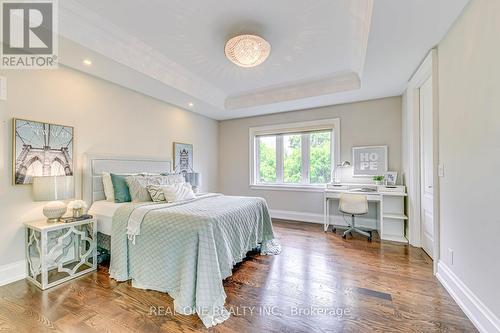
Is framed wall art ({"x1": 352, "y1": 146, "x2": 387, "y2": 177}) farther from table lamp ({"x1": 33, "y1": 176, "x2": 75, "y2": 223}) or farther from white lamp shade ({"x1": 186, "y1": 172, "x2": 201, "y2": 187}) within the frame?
Answer: table lamp ({"x1": 33, "y1": 176, "x2": 75, "y2": 223})

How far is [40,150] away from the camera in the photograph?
236cm

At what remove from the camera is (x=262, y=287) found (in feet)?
6.96

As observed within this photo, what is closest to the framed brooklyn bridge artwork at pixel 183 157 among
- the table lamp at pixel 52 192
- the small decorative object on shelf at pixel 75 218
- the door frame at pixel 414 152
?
the small decorative object on shelf at pixel 75 218

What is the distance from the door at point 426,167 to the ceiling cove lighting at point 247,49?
2.19 metres

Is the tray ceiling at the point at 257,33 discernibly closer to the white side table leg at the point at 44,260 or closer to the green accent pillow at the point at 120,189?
the green accent pillow at the point at 120,189

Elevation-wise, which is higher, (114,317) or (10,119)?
(10,119)

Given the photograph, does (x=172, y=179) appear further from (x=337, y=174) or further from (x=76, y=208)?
(x=337, y=174)

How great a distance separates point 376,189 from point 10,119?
4.94 metres

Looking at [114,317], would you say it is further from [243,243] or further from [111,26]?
[111,26]

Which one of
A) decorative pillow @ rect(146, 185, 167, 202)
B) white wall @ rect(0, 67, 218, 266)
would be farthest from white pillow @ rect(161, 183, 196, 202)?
white wall @ rect(0, 67, 218, 266)

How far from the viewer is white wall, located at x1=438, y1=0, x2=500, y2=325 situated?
4.78ft

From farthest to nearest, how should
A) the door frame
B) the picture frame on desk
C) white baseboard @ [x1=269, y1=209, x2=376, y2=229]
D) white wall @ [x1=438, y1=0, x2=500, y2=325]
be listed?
white baseboard @ [x1=269, y1=209, x2=376, y2=229] → the picture frame on desk → the door frame → white wall @ [x1=438, y1=0, x2=500, y2=325]

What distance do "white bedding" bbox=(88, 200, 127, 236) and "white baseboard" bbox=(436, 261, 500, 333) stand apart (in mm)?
3307

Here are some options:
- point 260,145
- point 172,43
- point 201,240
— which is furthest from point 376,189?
point 172,43
